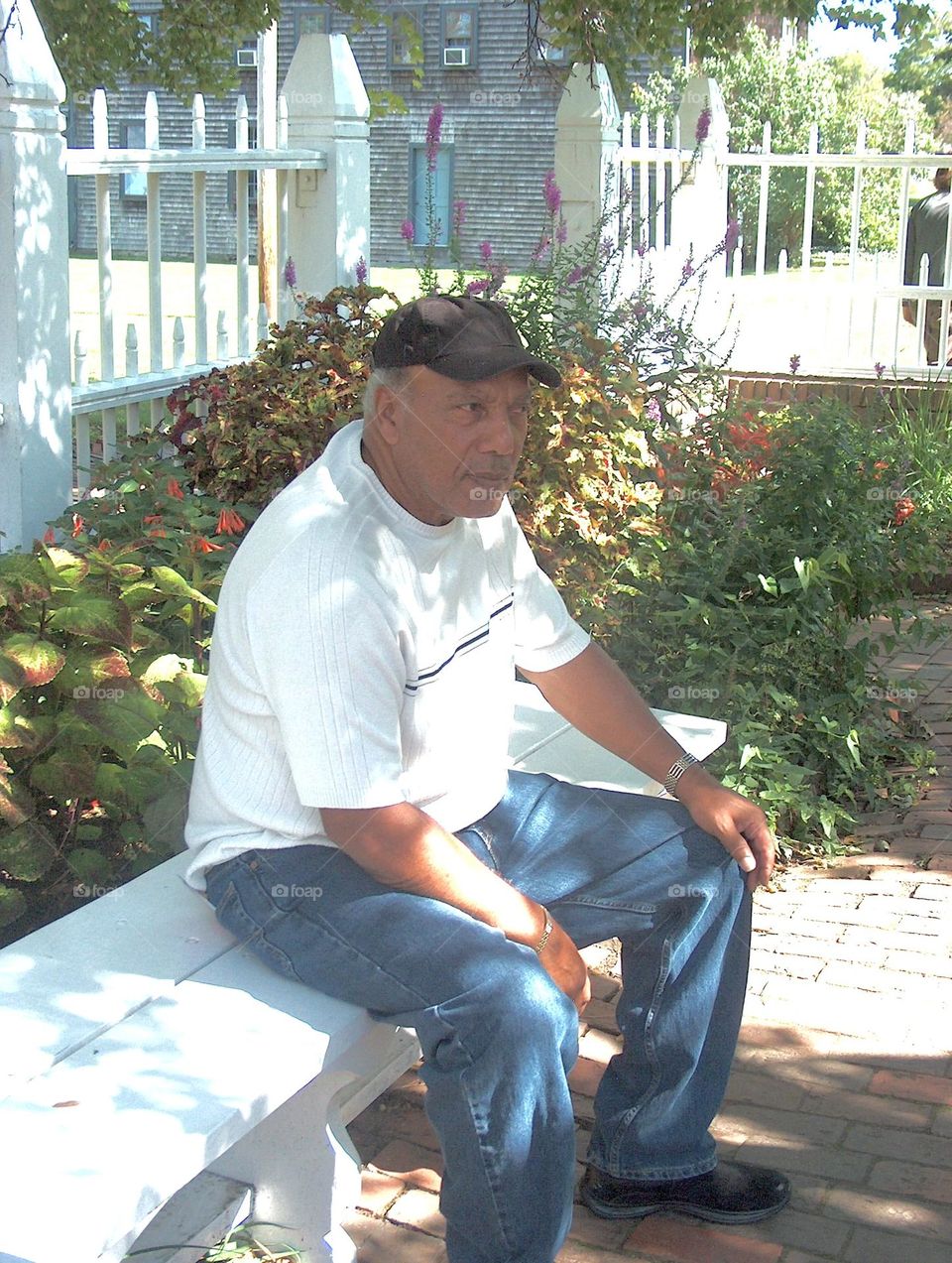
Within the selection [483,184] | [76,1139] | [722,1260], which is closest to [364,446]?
[76,1139]

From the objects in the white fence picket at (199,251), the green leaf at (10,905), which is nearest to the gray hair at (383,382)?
the green leaf at (10,905)

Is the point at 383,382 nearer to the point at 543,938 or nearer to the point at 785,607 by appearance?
the point at 543,938

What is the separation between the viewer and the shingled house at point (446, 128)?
24.7 m

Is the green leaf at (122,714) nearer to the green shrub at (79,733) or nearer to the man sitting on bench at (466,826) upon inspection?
the green shrub at (79,733)

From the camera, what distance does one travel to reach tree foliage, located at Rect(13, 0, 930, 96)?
18.7 feet

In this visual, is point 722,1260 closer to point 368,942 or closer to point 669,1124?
point 669,1124

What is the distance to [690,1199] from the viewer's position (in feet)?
8.29

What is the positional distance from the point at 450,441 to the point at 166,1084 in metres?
1.03

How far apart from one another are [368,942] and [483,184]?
965 inches

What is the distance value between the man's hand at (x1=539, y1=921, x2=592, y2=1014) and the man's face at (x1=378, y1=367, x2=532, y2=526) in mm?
678

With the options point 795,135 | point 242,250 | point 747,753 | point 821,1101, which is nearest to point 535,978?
point 821,1101

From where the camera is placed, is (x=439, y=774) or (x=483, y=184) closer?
(x=439, y=774)

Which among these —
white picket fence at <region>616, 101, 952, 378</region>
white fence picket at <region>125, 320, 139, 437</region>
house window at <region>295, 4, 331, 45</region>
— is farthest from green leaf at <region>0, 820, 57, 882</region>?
house window at <region>295, 4, 331, 45</region>

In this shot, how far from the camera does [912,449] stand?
7285 millimetres
